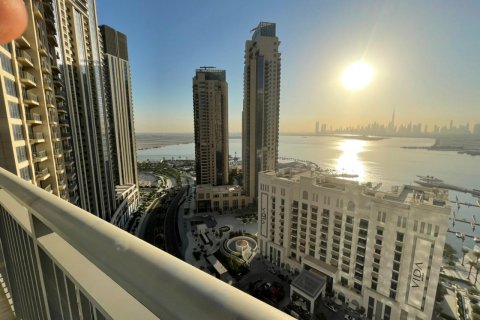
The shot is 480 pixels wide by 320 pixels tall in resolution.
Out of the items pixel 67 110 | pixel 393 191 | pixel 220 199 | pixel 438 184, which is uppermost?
pixel 67 110

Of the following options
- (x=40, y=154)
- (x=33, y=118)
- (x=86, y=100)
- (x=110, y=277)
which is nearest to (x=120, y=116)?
(x=86, y=100)

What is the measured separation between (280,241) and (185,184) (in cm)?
2609

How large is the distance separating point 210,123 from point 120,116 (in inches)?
448

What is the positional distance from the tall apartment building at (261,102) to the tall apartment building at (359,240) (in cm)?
1105

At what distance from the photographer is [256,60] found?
80.9ft

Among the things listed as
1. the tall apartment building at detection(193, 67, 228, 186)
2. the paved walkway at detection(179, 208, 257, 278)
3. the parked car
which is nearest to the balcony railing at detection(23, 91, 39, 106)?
the paved walkway at detection(179, 208, 257, 278)

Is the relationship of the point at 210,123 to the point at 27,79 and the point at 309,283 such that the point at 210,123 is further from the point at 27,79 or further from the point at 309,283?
the point at 27,79

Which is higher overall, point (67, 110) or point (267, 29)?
point (267, 29)

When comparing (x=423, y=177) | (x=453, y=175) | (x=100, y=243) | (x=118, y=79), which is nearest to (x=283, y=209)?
(x=100, y=243)

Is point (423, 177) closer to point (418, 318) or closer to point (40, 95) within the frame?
point (418, 318)

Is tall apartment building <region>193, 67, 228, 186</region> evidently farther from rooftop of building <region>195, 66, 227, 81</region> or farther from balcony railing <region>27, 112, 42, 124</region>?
balcony railing <region>27, 112, 42, 124</region>

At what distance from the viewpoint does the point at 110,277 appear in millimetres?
654

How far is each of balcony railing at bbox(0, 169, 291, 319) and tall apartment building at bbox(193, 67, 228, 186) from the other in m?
29.4

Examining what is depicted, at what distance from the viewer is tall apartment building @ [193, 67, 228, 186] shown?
3014 cm
